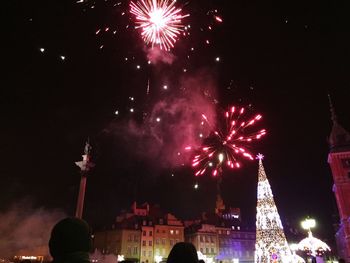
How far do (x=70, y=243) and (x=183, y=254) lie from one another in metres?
1.47

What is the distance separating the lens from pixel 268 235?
28.5m

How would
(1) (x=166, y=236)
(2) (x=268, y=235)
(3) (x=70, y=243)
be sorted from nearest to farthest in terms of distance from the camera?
(3) (x=70, y=243), (2) (x=268, y=235), (1) (x=166, y=236)

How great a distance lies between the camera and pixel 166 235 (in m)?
74.5

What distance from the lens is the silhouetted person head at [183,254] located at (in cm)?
383

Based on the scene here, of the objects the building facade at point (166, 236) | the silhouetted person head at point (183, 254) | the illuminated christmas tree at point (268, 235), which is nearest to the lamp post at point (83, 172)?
the illuminated christmas tree at point (268, 235)

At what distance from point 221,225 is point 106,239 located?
30878 mm

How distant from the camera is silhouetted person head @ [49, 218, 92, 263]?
3.02 metres

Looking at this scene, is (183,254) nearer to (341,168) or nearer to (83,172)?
(83,172)

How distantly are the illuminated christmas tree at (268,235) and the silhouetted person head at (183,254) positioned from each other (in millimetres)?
26897

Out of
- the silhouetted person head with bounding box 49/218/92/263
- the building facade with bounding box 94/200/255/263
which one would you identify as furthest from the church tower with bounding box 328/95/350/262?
the silhouetted person head with bounding box 49/218/92/263

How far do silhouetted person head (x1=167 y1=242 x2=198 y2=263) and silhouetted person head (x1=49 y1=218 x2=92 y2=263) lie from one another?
1.19 meters

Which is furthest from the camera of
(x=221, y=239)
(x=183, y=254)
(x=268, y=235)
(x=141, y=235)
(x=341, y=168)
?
(x=221, y=239)

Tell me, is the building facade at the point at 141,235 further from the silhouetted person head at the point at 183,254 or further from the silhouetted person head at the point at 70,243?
the silhouetted person head at the point at 70,243

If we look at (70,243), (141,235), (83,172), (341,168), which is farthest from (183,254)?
(141,235)
